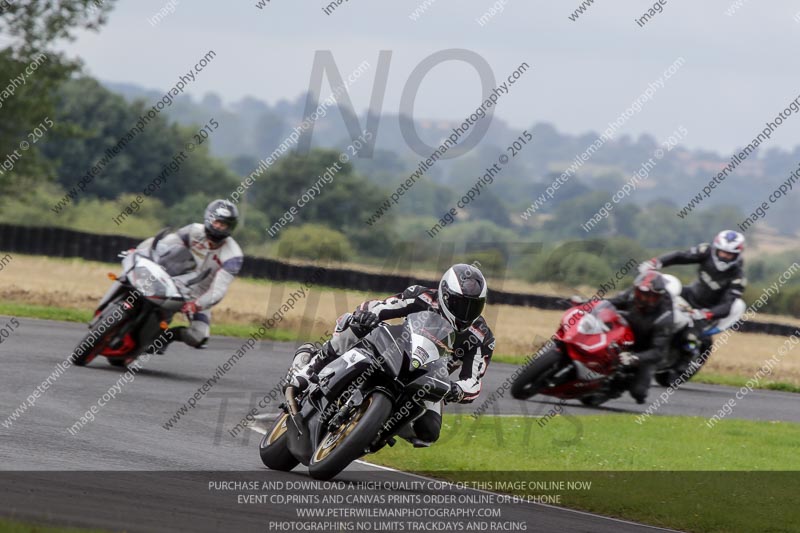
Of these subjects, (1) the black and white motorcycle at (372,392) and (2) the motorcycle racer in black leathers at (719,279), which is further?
(2) the motorcycle racer in black leathers at (719,279)

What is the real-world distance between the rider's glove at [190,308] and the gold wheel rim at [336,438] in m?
5.62

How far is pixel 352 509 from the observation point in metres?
7.76

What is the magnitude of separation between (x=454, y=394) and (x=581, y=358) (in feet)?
21.2

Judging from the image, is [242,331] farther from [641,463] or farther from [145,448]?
[145,448]

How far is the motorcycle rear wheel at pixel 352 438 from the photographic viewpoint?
817 cm

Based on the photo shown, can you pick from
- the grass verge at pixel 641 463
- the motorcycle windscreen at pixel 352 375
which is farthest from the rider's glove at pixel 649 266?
the motorcycle windscreen at pixel 352 375

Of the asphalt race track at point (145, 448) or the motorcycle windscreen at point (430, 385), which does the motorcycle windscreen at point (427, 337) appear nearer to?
the motorcycle windscreen at point (430, 385)

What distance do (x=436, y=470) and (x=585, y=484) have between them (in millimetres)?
1206

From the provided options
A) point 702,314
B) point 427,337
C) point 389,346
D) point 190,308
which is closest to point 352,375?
point 389,346

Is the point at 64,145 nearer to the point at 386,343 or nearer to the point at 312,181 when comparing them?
the point at 312,181

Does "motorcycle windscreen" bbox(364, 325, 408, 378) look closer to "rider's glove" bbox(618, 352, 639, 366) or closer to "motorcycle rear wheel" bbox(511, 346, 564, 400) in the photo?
"motorcycle rear wheel" bbox(511, 346, 564, 400)

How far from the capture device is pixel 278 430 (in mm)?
9273

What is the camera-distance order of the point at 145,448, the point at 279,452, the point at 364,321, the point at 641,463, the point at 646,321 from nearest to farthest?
the point at 364,321
the point at 279,452
the point at 145,448
the point at 641,463
the point at 646,321

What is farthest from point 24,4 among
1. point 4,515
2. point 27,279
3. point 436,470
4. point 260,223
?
point 4,515
